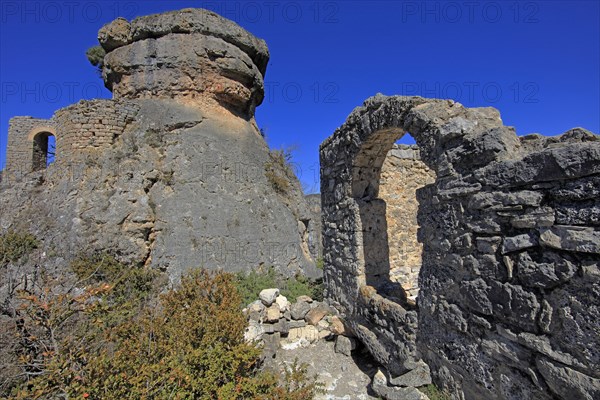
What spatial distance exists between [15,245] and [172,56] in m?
6.20

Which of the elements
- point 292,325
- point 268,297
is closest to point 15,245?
point 268,297

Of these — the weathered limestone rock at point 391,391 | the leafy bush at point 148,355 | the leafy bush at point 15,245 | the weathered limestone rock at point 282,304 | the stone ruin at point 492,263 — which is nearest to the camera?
the stone ruin at point 492,263

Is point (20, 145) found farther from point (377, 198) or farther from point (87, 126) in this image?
point (377, 198)

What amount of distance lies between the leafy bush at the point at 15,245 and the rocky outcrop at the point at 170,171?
11.0 inches

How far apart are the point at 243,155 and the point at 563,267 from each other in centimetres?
821

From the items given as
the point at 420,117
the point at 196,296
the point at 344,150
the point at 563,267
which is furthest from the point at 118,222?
the point at 563,267

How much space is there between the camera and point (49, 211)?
7434mm

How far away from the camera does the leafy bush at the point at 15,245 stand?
21.8ft

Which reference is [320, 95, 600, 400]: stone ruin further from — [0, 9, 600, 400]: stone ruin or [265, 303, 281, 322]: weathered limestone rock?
[265, 303, 281, 322]: weathered limestone rock

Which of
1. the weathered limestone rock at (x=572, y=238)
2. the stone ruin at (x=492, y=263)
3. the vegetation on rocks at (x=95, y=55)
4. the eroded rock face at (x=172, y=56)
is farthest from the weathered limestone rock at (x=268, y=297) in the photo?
the vegetation on rocks at (x=95, y=55)

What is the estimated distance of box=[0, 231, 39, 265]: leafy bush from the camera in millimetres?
6656

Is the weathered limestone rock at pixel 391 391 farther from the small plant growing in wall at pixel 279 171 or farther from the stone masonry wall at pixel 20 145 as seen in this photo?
the stone masonry wall at pixel 20 145

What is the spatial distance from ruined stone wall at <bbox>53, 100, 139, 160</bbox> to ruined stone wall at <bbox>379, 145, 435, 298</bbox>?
703cm

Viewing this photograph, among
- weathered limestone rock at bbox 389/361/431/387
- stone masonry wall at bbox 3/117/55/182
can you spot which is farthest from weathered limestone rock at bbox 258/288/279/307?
stone masonry wall at bbox 3/117/55/182
